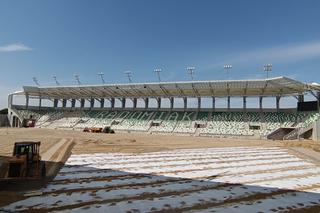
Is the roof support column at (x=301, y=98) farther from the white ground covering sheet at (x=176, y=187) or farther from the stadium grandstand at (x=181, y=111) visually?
the white ground covering sheet at (x=176, y=187)

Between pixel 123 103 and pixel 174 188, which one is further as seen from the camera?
pixel 123 103

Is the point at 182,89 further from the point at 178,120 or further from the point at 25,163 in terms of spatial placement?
the point at 25,163

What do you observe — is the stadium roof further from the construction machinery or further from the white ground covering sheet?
the construction machinery

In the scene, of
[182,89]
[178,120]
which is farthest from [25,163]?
[178,120]

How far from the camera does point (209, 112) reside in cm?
5997

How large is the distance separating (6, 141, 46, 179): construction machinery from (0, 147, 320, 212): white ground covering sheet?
2.60 feet

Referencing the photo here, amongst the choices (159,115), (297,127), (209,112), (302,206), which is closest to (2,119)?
(159,115)

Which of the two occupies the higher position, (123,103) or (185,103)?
(123,103)

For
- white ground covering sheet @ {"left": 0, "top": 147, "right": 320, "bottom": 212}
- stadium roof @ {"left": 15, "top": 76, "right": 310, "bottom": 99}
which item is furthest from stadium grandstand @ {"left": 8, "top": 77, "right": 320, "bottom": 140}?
white ground covering sheet @ {"left": 0, "top": 147, "right": 320, "bottom": 212}

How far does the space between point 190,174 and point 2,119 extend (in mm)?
72724

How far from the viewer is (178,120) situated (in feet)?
195

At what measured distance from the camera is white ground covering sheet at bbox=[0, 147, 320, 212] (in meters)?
8.14

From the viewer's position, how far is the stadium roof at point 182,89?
48400 millimetres

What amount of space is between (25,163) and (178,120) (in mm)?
50097
